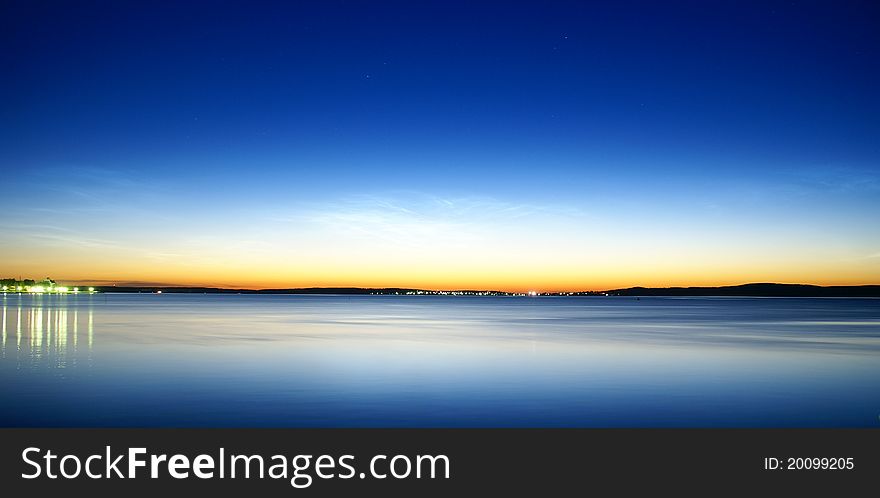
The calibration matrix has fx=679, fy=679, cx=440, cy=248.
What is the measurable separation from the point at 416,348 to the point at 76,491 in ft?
87.4

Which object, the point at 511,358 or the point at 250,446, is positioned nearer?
the point at 250,446

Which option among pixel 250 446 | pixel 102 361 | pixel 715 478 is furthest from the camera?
pixel 102 361

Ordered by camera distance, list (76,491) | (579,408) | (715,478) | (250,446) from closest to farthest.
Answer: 1. (76,491)
2. (715,478)
3. (250,446)
4. (579,408)

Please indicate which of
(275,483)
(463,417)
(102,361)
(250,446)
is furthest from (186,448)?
(102,361)

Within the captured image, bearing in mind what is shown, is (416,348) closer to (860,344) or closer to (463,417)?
(463,417)

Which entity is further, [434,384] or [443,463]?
[434,384]

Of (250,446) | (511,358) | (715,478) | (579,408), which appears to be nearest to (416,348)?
(511,358)

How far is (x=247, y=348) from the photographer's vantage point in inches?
1336

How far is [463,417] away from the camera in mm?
16688

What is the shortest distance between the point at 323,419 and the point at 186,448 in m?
5.77

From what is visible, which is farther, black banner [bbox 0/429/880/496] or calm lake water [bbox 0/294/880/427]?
calm lake water [bbox 0/294/880/427]

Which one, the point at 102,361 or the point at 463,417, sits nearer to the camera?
the point at 463,417

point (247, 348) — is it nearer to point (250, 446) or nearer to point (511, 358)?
point (511, 358)

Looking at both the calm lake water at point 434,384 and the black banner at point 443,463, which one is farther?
the calm lake water at point 434,384
